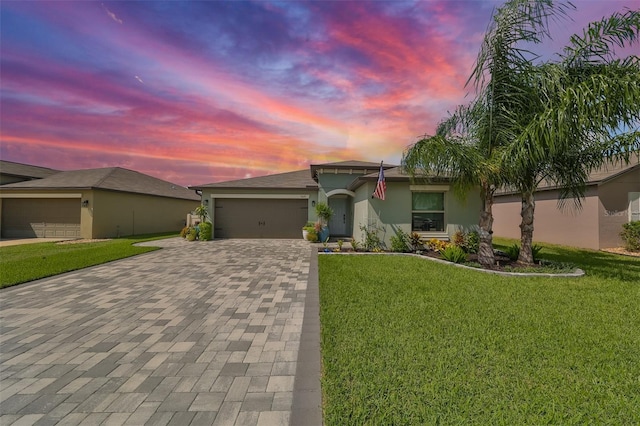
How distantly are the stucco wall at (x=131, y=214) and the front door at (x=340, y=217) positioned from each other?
13.6m

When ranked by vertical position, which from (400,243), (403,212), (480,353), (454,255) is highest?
(403,212)

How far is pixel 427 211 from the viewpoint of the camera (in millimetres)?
11203

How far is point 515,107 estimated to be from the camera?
743cm

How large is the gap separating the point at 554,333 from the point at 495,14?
8136mm

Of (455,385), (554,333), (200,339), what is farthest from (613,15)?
(200,339)

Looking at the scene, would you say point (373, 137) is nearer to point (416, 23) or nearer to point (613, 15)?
point (416, 23)

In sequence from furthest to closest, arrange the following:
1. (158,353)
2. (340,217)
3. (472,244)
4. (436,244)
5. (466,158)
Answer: (340,217), (436,244), (472,244), (466,158), (158,353)

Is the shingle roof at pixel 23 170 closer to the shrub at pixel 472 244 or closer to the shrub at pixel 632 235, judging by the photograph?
the shrub at pixel 472 244

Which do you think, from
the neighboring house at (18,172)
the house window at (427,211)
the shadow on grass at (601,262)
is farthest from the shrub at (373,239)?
the neighboring house at (18,172)

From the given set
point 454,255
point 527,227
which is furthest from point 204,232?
point 527,227

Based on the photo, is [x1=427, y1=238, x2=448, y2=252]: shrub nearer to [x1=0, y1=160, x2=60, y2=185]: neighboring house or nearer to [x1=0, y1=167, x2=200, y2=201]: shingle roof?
[x1=0, y1=167, x2=200, y2=201]: shingle roof

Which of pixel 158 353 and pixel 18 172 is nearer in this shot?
pixel 158 353

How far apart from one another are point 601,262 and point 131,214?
79.6 ft

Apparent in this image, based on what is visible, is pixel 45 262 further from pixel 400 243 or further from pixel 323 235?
pixel 400 243
